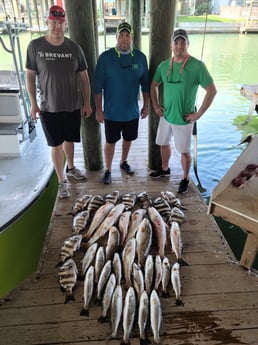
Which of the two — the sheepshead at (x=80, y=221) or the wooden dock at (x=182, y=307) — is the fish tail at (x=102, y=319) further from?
the sheepshead at (x=80, y=221)

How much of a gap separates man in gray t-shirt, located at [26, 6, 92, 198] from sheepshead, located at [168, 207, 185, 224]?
45.1 inches

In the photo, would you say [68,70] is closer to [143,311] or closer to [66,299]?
[66,299]

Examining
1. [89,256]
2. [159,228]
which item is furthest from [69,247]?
[159,228]

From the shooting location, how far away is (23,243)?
8.77 ft

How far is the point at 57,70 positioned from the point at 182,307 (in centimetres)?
218

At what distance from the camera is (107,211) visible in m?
2.62

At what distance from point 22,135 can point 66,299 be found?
7.03ft

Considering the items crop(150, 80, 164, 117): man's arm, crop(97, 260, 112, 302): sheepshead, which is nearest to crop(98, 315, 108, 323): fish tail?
crop(97, 260, 112, 302): sheepshead

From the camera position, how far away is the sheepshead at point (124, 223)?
2.35 m

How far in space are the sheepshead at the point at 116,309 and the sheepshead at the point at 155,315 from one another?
201 millimetres

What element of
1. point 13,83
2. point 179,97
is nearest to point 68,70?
point 179,97

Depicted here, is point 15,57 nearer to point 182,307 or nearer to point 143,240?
point 143,240

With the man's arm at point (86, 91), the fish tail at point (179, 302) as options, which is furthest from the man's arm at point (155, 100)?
the fish tail at point (179, 302)

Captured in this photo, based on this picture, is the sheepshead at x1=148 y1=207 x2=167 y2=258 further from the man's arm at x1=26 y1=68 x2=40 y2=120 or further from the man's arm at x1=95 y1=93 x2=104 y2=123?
the man's arm at x1=26 y1=68 x2=40 y2=120
